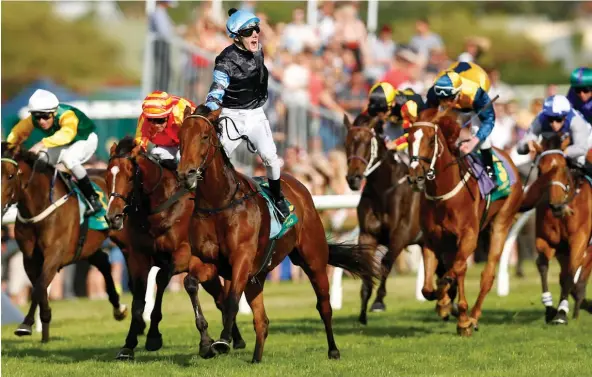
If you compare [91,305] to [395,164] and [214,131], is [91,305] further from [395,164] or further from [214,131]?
[214,131]

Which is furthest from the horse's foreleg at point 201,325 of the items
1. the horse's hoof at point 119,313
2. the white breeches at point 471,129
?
the horse's hoof at point 119,313

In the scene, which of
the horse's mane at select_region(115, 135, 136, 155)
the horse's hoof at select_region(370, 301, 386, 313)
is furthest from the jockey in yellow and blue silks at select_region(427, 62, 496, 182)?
the horse's mane at select_region(115, 135, 136, 155)

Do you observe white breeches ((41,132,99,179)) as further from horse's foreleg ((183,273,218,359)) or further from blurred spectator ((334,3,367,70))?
blurred spectator ((334,3,367,70))

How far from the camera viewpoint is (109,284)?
12.4m

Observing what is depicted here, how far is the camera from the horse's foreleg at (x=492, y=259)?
11172mm

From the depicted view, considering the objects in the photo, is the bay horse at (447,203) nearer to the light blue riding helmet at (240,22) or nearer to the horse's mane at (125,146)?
the light blue riding helmet at (240,22)

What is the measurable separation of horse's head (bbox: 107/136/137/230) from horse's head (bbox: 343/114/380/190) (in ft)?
9.31

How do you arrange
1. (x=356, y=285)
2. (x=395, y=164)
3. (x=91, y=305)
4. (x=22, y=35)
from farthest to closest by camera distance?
(x=22, y=35) < (x=356, y=285) < (x=91, y=305) < (x=395, y=164)

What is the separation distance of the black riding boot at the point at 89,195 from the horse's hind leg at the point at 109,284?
703 millimetres

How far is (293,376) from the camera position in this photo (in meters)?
8.52

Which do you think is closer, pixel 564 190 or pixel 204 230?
pixel 204 230

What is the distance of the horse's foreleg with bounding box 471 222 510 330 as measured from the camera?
1117 centimetres

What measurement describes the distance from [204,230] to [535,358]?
2.45 m

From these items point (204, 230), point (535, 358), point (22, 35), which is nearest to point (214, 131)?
point (204, 230)
